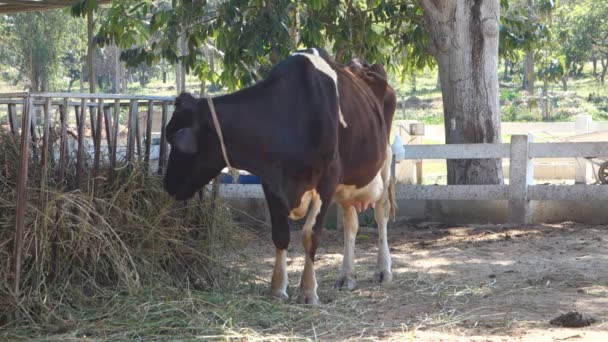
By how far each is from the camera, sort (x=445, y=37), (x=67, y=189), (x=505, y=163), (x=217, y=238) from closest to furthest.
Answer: (x=67, y=189)
(x=217, y=238)
(x=445, y=37)
(x=505, y=163)

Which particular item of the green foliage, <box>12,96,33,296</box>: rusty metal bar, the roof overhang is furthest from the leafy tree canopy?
the green foliage

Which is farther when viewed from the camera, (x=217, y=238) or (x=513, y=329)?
(x=217, y=238)

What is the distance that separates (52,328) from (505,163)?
1722 cm

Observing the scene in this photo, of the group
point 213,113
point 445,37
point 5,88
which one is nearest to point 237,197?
point 445,37

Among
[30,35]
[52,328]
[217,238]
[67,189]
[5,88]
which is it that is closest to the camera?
[52,328]

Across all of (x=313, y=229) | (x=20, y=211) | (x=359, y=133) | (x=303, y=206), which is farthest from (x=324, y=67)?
(x=20, y=211)

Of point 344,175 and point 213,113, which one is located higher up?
point 213,113

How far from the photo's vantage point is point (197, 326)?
5.73 meters

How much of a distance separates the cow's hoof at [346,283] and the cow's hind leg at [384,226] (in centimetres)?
43

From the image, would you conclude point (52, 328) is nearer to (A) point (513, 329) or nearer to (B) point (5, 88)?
(A) point (513, 329)

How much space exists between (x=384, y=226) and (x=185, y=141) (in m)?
2.75

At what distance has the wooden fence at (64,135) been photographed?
18.9 ft

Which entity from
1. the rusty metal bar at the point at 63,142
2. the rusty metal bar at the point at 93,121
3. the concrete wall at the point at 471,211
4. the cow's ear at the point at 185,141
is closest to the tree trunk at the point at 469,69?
the concrete wall at the point at 471,211

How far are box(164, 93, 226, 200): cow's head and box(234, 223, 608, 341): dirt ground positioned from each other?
111cm
